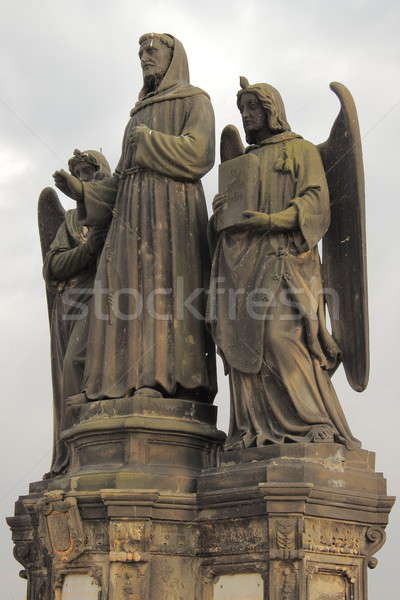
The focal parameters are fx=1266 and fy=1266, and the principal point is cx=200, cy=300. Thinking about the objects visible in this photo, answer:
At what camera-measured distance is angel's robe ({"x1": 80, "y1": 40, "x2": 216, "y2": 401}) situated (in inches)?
541

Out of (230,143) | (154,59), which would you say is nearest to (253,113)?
(230,143)

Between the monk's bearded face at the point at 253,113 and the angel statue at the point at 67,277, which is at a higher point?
the monk's bearded face at the point at 253,113

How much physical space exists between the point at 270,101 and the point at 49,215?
4.14 metres

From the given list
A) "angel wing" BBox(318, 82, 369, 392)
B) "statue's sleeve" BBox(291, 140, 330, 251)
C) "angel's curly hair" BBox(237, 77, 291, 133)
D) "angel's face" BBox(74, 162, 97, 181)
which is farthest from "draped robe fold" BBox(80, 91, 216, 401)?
"angel's face" BBox(74, 162, 97, 181)

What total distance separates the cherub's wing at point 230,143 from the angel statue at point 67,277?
1.68 metres

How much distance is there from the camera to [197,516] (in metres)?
12.9

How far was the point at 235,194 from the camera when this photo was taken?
13.7 meters

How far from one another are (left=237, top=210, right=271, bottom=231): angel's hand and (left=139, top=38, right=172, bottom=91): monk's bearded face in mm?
2466

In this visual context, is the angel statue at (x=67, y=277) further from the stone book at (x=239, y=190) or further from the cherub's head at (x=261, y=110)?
the cherub's head at (x=261, y=110)

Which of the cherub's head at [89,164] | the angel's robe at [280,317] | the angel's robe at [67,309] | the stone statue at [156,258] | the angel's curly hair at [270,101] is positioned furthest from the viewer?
the cherub's head at [89,164]

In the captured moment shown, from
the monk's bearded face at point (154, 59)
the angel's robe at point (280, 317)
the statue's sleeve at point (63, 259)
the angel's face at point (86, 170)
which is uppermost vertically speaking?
the monk's bearded face at point (154, 59)

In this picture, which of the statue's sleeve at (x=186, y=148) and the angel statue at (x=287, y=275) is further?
the statue's sleeve at (x=186, y=148)

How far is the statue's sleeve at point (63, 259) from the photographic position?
1538 cm

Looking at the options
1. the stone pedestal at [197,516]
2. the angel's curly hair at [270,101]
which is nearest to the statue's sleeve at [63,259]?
the stone pedestal at [197,516]
